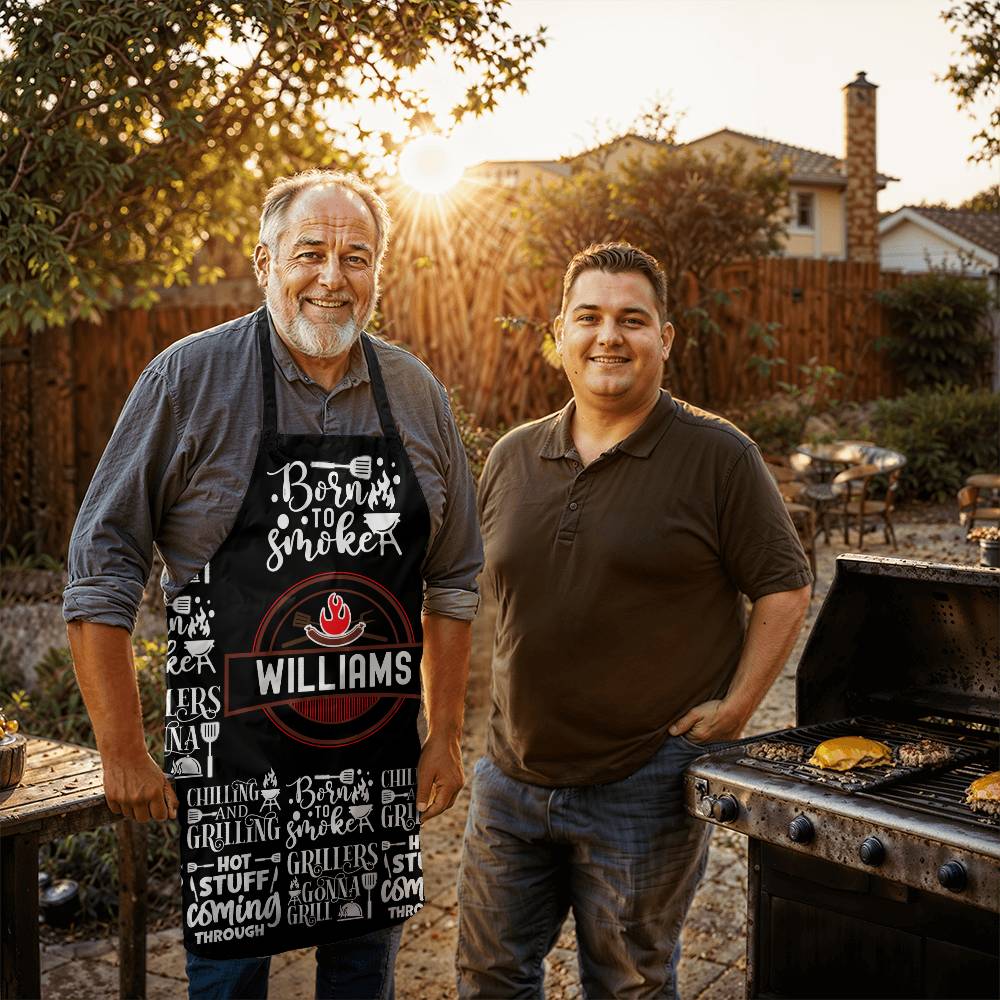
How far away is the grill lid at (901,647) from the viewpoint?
2617 mm

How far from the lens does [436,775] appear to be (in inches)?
98.1

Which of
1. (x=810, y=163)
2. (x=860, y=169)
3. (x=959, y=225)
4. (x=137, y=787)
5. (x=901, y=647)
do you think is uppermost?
(x=810, y=163)

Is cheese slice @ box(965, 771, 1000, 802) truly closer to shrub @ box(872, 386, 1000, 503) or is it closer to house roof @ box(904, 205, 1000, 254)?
shrub @ box(872, 386, 1000, 503)

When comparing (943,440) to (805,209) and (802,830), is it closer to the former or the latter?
(802,830)

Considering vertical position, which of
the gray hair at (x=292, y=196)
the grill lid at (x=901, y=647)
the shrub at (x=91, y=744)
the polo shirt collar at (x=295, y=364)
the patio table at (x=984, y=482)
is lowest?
the shrub at (x=91, y=744)

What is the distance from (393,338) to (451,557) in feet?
21.8

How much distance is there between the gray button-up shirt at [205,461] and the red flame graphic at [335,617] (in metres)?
0.25

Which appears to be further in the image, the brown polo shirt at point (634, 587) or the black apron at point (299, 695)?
the brown polo shirt at point (634, 587)

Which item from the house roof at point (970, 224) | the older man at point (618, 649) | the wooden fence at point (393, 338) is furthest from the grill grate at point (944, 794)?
the house roof at point (970, 224)

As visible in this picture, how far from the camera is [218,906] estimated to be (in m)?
2.28

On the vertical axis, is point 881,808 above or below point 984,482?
below

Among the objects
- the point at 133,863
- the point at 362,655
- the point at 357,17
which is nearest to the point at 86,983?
the point at 133,863

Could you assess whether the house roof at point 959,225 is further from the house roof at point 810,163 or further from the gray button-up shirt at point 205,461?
the gray button-up shirt at point 205,461

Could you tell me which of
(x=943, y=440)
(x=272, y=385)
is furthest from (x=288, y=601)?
(x=943, y=440)
